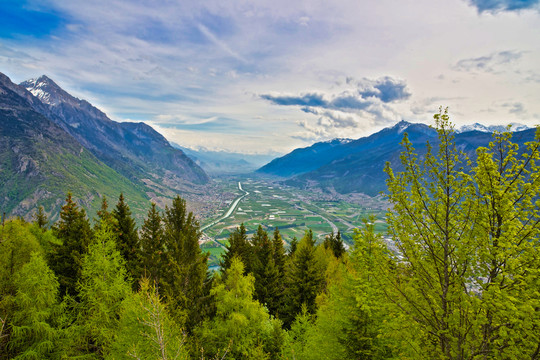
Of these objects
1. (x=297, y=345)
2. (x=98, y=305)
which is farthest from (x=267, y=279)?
(x=98, y=305)

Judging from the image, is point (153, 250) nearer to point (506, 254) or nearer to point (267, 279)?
point (267, 279)

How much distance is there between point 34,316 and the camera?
17.8 m

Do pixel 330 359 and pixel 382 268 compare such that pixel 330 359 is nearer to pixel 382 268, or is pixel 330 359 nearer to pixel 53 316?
pixel 382 268

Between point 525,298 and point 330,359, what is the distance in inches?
501

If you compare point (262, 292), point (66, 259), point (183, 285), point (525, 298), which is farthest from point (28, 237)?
point (525, 298)

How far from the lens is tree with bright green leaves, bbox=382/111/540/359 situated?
735cm

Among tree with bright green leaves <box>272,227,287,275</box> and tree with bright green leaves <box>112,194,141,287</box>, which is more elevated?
tree with bright green leaves <box>112,194,141,287</box>

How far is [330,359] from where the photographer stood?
1647cm

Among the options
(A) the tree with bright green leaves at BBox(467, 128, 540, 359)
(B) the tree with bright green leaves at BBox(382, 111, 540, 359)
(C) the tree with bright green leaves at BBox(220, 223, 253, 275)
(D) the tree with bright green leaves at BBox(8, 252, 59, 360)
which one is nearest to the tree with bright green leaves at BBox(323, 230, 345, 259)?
(C) the tree with bright green leaves at BBox(220, 223, 253, 275)

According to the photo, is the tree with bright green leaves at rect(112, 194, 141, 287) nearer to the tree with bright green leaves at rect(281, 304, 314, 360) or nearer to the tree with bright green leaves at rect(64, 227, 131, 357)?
the tree with bright green leaves at rect(64, 227, 131, 357)

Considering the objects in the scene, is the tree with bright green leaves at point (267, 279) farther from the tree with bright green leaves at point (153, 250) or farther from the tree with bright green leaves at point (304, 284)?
the tree with bright green leaves at point (153, 250)

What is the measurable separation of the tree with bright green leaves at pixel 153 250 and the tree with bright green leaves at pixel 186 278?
1490 mm

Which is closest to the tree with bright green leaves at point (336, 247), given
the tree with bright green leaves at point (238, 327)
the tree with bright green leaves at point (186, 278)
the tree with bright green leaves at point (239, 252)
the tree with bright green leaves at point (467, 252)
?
the tree with bright green leaves at point (239, 252)

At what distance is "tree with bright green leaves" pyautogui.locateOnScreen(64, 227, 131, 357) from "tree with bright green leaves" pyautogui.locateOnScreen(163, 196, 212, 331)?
10.7 ft
